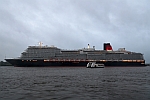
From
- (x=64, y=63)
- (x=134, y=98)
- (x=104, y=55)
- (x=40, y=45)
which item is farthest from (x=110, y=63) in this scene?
(x=134, y=98)

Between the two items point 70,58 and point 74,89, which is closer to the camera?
point 74,89

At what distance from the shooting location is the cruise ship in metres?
69.3

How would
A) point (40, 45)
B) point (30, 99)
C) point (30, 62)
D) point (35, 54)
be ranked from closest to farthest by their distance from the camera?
point (30, 99)
point (30, 62)
point (35, 54)
point (40, 45)

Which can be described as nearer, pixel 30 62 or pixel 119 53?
pixel 30 62

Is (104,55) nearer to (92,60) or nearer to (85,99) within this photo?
(92,60)

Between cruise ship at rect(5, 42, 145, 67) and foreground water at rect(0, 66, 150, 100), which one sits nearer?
foreground water at rect(0, 66, 150, 100)

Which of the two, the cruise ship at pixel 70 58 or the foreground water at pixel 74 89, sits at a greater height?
the cruise ship at pixel 70 58

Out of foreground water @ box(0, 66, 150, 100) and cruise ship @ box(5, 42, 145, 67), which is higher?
cruise ship @ box(5, 42, 145, 67)

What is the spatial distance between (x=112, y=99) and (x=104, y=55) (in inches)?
2650

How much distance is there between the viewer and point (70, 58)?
240 ft

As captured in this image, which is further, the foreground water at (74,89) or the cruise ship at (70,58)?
the cruise ship at (70,58)

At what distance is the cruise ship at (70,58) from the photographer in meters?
69.3

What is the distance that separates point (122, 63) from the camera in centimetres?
7544

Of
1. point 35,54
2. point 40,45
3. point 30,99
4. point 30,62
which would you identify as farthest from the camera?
point 40,45
